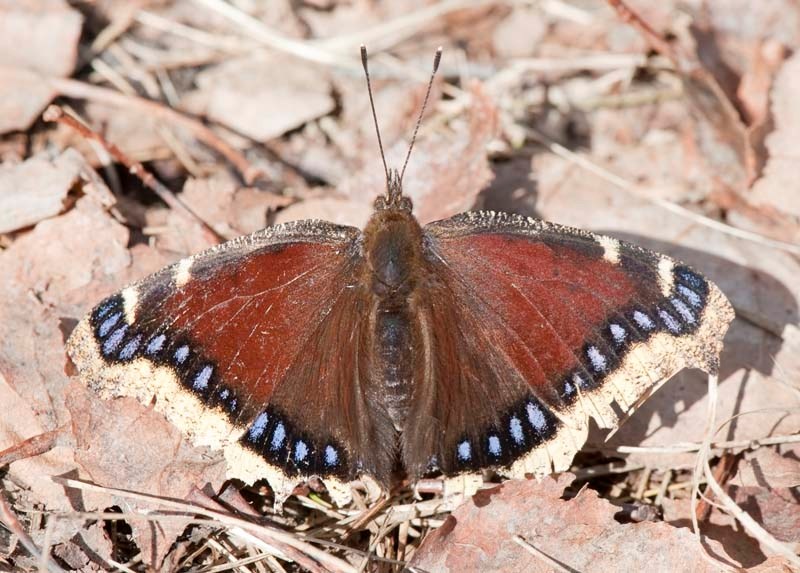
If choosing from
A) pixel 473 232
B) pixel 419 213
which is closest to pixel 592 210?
pixel 419 213

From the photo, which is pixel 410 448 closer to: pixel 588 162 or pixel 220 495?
pixel 220 495

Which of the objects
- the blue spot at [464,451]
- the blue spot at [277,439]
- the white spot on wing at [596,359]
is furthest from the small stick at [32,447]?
the white spot on wing at [596,359]

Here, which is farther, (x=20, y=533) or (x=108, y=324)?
(x=108, y=324)

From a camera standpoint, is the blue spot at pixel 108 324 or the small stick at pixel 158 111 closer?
the blue spot at pixel 108 324

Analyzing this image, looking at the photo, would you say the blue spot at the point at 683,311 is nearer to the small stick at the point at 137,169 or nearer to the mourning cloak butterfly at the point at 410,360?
the mourning cloak butterfly at the point at 410,360

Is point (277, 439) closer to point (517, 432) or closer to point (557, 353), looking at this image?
point (517, 432)

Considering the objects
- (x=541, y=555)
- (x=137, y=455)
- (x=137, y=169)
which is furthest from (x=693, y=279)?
(x=137, y=169)

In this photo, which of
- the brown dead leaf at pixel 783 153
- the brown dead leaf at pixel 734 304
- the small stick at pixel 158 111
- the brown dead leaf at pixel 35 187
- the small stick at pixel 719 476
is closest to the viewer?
the small stick at pixel 719 476
